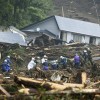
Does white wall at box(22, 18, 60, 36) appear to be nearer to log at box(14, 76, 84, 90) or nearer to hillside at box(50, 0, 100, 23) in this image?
hillside at box(50, 0, 100, 23)

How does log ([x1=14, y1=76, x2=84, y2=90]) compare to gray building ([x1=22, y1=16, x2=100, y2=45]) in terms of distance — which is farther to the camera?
gray building ([x1=22, y1=16, x2=100, y2=45])

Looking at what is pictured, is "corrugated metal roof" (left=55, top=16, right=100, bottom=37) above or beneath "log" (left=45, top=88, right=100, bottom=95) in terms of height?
above

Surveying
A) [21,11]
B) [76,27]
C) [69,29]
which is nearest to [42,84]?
[69,29]

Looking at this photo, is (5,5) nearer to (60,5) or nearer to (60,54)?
(60,54)

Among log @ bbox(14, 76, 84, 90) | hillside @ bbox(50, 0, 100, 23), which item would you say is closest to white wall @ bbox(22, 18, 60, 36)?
hillside @ bbox(50, 0, 100, 23)

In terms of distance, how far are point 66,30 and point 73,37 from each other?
1977 millimetres

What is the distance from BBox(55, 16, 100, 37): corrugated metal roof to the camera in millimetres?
47938

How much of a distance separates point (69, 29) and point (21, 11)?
6.23 meters

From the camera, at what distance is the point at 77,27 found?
162ft

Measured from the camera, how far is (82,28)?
49.8 meters

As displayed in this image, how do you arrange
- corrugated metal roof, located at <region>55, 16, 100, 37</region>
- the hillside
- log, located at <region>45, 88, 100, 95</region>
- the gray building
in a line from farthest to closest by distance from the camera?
the hillside
corrugated metal roof, located at <region>55, 16, 100, 37</region>
the gray building
log, located at <region>45, 88, 100, 95</region>

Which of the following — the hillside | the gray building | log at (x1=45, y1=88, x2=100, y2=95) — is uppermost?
the hillside

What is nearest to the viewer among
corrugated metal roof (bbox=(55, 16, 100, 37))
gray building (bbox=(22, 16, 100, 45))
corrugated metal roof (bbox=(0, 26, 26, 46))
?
corrugated metal roof (bbox=(0, 26, 26, 46))

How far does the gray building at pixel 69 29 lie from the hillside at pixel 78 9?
62.5 ft
